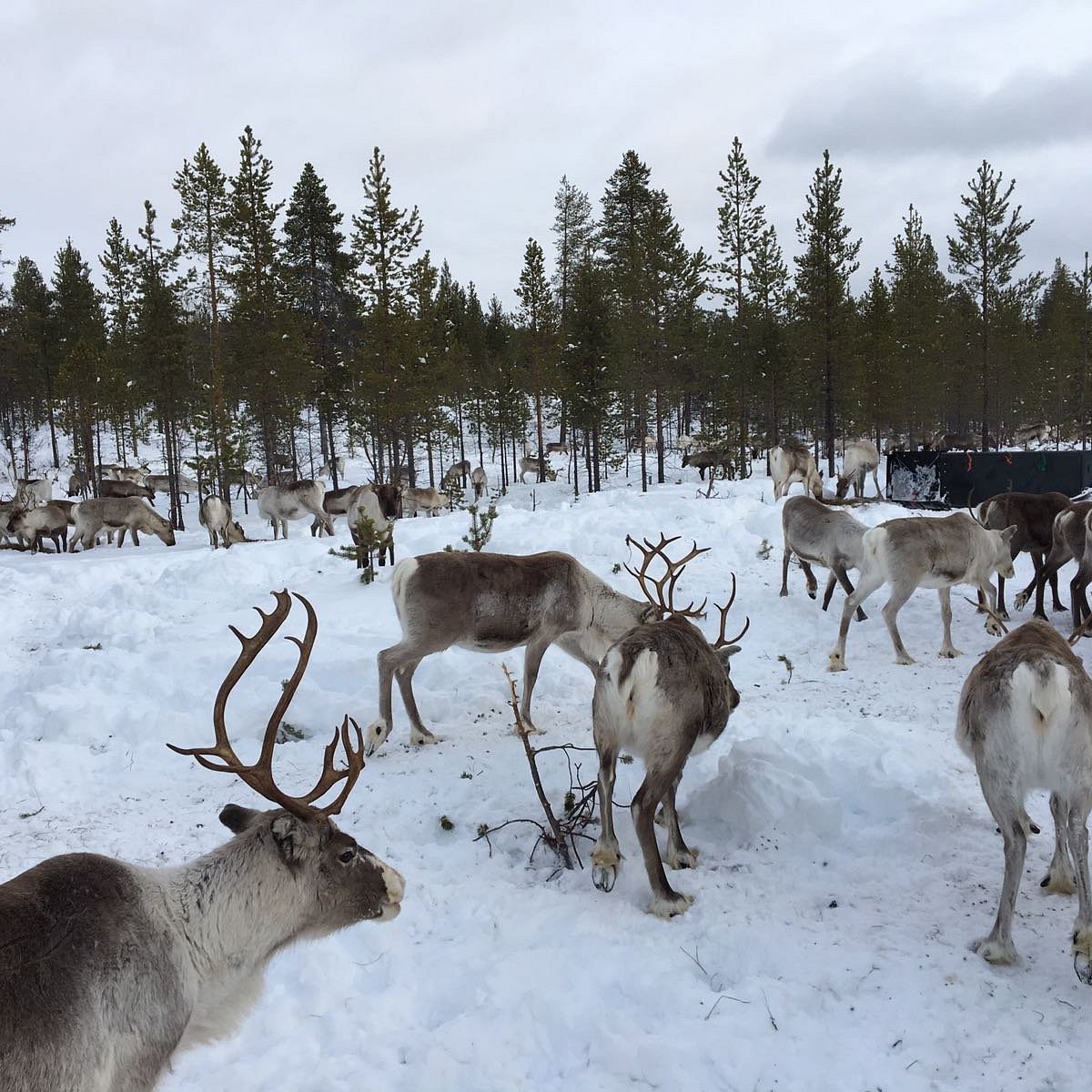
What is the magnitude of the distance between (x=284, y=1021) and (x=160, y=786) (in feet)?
10.1

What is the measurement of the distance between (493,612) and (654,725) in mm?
2751

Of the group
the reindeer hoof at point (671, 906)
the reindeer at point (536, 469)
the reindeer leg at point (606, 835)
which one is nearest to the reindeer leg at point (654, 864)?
the reindeer hoof at point (671, 906)

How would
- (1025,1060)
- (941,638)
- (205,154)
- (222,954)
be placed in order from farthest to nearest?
1. (205,154)
2. (941,638)
3. (1025,1060)
4. (222,954)

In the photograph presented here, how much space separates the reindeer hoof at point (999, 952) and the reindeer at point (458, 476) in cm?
3476

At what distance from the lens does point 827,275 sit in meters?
29.0

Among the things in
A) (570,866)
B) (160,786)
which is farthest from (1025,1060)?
(160,786)

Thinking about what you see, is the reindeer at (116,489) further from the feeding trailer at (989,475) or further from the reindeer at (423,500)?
the feeding trailer at (989,475)

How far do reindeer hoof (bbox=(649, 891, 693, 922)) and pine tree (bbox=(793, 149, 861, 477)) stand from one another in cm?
2704

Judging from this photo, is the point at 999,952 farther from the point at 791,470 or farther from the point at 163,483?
the point at 163,483

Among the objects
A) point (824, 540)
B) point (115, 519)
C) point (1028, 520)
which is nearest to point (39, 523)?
point (115, 519)

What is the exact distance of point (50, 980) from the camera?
2.24m

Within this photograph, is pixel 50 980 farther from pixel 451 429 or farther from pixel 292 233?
pixel 292 233

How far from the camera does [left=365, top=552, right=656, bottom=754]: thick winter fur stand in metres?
6.72

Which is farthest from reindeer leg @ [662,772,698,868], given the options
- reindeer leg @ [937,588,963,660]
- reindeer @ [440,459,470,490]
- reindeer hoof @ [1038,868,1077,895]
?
reindeer @ [440,459,470,490]
